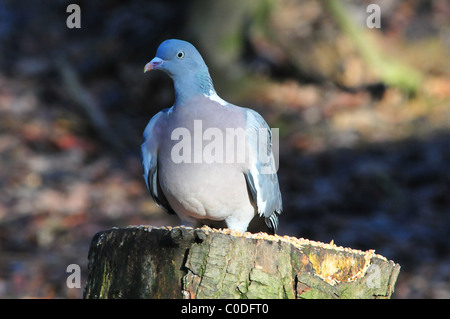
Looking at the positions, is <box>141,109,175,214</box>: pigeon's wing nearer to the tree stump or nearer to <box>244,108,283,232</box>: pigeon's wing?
<box>244,108,283,232</box>: pigeon's wing

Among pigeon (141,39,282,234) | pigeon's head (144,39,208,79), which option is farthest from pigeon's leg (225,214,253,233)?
pigeon's head (144,39,208,79)

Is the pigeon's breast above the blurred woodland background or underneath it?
underneath

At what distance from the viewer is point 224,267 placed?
3.25m

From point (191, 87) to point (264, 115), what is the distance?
5.05 meters

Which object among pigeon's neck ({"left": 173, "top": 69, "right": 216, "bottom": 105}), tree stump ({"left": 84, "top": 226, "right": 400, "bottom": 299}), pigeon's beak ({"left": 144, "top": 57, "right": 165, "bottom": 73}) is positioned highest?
pigeon's beak ({"left": 144, "top": 57, "right": 165, "bottom": 73})

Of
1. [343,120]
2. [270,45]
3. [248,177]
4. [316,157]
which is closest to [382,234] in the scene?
[316,157]

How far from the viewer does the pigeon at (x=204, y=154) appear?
13.5 ft

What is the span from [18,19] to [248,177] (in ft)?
32.5

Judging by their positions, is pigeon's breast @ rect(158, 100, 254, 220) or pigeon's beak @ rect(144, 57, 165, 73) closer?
pigeon's breast @ rect(158, 100, 254, 220)

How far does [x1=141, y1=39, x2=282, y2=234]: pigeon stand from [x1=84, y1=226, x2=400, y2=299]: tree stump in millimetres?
740

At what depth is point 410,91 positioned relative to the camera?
9.62 metres

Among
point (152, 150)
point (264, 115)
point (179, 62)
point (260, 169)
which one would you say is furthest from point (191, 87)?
point (264, 115)

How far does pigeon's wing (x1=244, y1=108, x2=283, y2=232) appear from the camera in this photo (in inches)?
169
